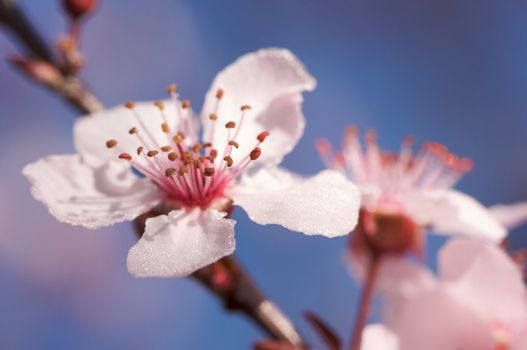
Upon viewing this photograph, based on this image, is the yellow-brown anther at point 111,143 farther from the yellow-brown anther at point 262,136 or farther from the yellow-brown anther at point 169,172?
the yellow-brown anther at point 262,136

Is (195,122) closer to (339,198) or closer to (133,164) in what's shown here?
(133,164)

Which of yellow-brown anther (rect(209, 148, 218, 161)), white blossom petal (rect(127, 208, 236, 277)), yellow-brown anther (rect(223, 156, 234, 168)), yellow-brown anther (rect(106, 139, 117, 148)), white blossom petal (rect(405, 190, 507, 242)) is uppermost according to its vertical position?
white blossom petal (rect(405, 190, 507, 242))

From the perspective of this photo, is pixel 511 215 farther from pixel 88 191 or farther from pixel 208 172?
pixel 88 191

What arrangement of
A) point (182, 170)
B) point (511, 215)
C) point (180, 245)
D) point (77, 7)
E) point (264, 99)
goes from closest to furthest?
point (180, 245) → point (182, 170) → point (264, 99) → point (511, 215) → point (77, 7)

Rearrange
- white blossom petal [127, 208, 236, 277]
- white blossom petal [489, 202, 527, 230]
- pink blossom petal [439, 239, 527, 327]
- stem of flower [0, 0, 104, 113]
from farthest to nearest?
stem of flower [0, 0, 104, 113] → white blossom petal [489, 202, 527, 230] → pink blossom petal [439, 239, 527, 327] → white blossom petal [127, 208, 236, 277]

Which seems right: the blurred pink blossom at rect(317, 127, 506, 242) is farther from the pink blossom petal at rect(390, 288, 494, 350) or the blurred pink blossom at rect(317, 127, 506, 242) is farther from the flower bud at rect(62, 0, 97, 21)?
the flower bud at rect(62, 0, 97, 21)

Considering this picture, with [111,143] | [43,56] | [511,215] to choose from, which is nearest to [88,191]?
[111,143]

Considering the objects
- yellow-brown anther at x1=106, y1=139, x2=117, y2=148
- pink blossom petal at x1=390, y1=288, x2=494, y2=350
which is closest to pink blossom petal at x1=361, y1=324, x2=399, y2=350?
pink blossom petal at x1=390, y1=288, x2=494, y2=350
